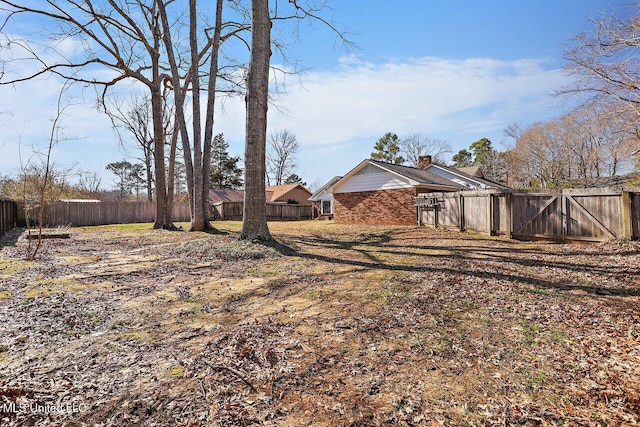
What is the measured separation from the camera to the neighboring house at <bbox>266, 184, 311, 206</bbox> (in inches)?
1387

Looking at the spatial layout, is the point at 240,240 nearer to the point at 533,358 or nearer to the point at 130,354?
the point at 130,354

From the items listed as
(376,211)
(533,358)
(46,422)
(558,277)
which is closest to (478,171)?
(376,211)

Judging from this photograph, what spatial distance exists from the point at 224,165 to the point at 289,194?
10359 millimetres

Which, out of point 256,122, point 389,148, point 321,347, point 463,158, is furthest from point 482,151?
point 321,347

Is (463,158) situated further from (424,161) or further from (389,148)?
(424,161)

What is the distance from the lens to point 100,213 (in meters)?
21.0

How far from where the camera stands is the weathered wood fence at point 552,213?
7.48 meters

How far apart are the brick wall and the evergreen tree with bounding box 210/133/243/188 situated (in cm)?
2398

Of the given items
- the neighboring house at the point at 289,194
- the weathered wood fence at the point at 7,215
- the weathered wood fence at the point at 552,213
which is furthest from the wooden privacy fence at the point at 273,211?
the weathered wood fence at the point at 552,213

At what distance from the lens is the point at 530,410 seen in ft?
6.29

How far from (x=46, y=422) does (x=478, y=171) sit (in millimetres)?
36157

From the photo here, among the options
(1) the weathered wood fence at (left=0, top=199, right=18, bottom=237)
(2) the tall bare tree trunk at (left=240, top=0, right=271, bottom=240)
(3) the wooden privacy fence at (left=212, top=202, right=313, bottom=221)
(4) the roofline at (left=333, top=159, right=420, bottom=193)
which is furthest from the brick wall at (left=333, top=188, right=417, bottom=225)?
(1) the weathered wood fence at (left=0, top=199, right=18, bottom=237)

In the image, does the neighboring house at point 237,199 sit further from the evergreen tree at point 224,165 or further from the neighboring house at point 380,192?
the neighboring house at point 380,192

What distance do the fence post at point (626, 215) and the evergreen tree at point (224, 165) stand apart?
37.5 m
